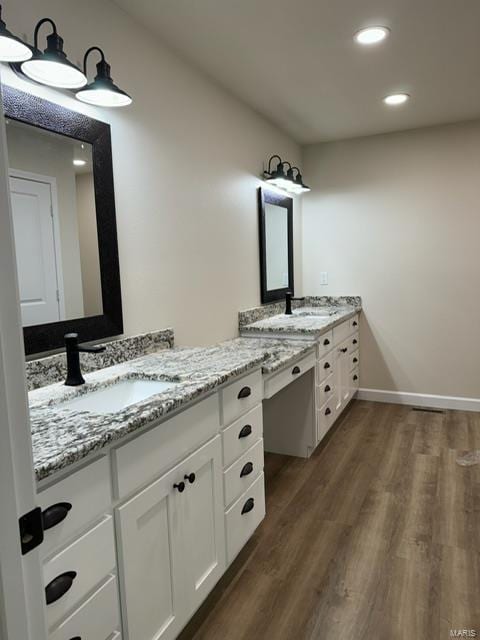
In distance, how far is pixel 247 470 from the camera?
73.5 inches

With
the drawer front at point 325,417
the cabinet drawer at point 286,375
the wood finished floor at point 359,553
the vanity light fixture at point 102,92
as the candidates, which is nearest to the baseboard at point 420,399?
the wood finished floor at point 359,553

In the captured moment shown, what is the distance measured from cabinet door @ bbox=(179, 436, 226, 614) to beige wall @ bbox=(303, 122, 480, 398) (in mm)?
2760

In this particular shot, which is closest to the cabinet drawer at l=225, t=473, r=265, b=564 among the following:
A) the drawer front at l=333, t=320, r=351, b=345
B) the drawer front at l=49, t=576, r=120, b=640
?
the drawer front at l=49, t=576, r=120, b=640

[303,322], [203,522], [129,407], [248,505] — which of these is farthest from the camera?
[303,322]

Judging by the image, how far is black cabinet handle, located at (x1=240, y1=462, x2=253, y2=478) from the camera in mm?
1830

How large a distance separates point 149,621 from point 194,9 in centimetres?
225

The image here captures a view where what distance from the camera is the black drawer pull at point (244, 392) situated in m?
1.78

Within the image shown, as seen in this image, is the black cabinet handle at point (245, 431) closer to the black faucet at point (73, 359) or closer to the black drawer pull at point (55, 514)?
the black faucet at point (73, 359)

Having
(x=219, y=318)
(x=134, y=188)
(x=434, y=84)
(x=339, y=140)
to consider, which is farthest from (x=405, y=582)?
(x=339, y=140)

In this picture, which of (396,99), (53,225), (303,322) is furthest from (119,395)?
(396,99)

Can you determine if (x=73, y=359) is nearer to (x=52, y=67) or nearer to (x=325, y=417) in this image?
(x=52, y=67)

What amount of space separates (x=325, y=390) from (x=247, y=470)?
51.8 inches

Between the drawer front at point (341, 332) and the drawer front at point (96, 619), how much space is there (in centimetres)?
244

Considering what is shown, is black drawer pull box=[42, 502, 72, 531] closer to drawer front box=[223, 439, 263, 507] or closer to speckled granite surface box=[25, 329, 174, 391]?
speckled granite surface box=[25, 329, 174, 391]
